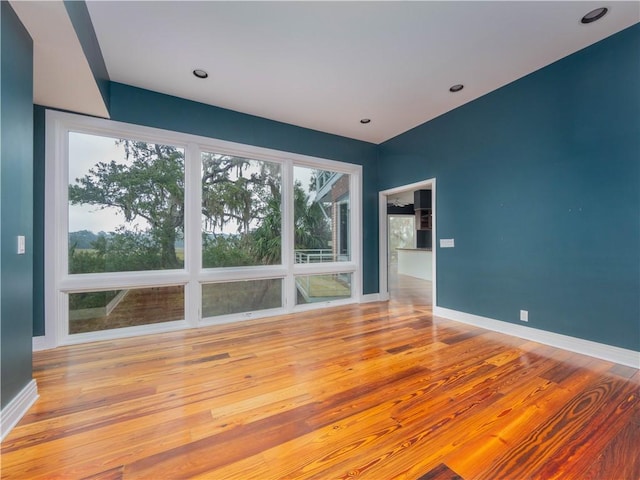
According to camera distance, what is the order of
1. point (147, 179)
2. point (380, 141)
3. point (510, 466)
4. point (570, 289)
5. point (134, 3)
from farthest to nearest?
point (380, 141) → point (147, 179) → point (570, 289) → point (134, 3) → point (510, 466)

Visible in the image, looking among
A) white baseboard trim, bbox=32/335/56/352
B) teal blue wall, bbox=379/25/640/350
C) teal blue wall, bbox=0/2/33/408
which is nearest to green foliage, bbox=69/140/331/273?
white baseboard trim, bbox=32/335/56/352

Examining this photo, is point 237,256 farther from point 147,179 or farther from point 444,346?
point 444,346

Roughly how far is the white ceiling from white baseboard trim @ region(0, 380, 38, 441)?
2.76 meters

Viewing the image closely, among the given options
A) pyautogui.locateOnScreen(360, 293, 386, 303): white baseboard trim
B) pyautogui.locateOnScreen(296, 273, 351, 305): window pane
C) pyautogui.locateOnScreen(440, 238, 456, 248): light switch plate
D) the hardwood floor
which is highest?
pyautogui.locateOnScreen(440, 238, 456, 248): light switch plate

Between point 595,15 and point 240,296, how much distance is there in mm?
4548

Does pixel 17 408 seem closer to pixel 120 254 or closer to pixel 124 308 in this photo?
pixel 124 308

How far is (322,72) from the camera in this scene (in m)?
2.87

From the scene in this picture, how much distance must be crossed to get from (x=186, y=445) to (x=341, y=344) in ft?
5.57

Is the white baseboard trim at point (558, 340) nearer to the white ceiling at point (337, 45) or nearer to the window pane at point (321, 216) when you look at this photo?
the window pane at point (321, 216)

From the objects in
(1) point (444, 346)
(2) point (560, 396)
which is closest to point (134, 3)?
(1) point (444, 346)

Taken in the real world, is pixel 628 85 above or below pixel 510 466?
above

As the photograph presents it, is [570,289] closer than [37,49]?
No

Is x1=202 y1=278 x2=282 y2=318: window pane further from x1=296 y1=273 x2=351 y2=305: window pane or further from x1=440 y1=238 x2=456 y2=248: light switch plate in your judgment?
x1=440 y1=238 x2=456 y2=248: light switch plate

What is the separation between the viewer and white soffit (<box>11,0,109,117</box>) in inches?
65.1
